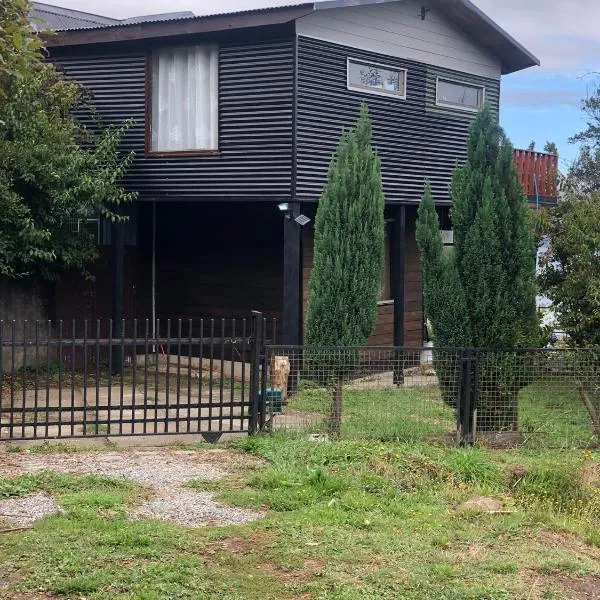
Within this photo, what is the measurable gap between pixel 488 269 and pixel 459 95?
318 inches

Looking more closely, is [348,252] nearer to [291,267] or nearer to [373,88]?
[291,267]

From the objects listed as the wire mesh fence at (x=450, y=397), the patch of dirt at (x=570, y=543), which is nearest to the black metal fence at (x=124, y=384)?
the wire mesh fence at (x=450, y=397)

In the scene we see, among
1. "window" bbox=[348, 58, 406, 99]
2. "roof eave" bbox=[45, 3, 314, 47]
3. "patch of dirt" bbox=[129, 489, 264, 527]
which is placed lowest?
"patch of dirt" bbox=[129, 489, 264, 527]

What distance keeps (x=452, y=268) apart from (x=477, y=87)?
8.57m

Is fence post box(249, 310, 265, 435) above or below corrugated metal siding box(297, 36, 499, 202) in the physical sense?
below

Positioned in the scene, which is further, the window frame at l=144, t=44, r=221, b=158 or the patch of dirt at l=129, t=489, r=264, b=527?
the window frame at l=144, t=44, r=221, b=158

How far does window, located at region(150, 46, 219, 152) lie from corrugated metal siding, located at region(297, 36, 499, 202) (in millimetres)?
1534

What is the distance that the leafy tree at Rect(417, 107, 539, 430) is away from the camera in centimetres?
1082

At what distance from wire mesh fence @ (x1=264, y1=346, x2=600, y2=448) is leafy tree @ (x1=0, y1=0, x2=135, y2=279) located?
208 inches

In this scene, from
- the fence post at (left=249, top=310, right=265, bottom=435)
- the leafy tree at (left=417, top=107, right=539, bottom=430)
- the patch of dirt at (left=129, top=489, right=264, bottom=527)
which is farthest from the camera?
the leafy tree at (left=417, top=107, right=539, bottom=430)

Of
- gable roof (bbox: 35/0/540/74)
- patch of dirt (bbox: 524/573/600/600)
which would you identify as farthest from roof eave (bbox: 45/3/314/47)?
patch of dirt (bbox: 524/573/600/600)

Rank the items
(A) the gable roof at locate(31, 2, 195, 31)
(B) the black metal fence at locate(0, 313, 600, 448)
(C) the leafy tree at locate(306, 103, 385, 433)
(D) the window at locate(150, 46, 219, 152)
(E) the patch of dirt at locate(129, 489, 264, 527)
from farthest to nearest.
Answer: (A) the gable roof at locate(31, 2, 195, 31), (D) the window at locate(150, 46, 219, 152), (C) the leafy tree at locate(306, 103, 385, 433), (B) the black metal fence at locate(0, 313, 600, 448), (E) the patch of dirt at locate(129, 489, 264, 527)

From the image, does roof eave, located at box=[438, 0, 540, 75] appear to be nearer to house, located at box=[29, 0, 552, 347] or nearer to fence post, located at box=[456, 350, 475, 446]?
house, located at box=[29, 0, 552, 347]

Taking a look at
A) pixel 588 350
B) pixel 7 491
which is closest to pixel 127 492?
pixel 7 491
